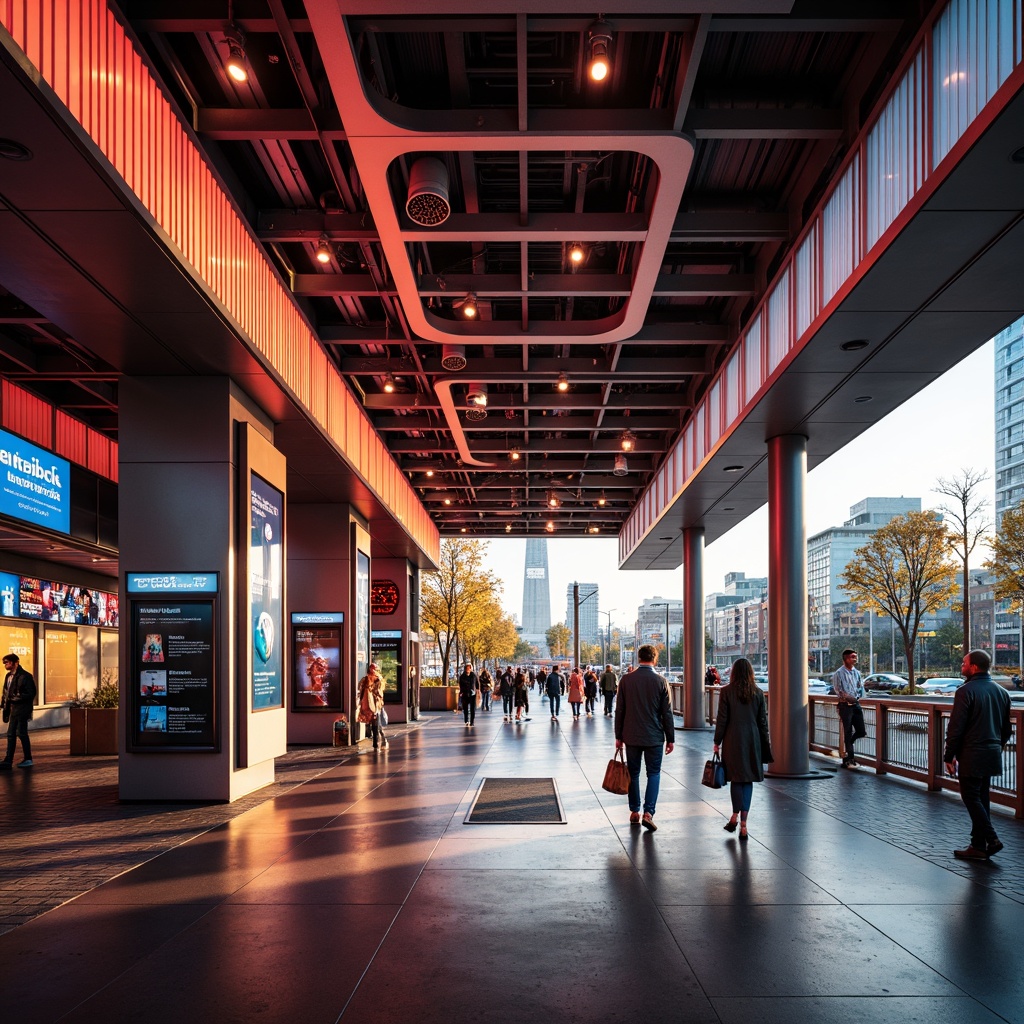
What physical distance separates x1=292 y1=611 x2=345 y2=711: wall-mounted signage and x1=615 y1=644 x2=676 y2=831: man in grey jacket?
10358 millimetres

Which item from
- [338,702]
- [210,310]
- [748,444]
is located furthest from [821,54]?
[338,702]

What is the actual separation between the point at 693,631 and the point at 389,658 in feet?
29.8

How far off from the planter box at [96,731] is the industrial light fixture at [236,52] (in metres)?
13.9

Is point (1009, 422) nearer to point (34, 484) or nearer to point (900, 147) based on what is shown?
point (34, 484)

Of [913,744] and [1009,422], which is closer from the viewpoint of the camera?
[913,744]

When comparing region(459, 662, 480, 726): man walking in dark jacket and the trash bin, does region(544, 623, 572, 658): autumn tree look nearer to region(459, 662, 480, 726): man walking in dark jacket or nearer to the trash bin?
region(459, 662, 480, 726): man walking in dark jacket

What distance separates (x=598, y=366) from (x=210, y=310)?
8388 millimetres

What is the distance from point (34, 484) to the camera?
54.8 ft

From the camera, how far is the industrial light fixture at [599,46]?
278 inches

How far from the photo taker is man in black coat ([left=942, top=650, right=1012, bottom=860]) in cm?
805

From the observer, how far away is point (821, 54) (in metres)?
8.41

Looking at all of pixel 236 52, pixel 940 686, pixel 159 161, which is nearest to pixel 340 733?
pixel 159 161

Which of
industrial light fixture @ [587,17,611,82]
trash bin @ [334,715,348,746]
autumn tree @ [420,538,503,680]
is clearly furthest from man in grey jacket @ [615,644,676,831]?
autumn tree @ [420,538,503,680]

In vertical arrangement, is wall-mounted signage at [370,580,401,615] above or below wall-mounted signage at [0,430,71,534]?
below
